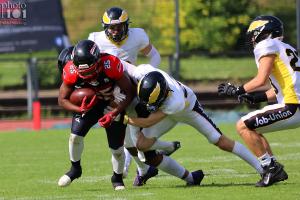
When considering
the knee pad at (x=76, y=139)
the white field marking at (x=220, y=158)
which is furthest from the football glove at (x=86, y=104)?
the white field marking at (x=220, y=158)

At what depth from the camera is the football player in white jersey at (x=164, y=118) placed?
272 inches

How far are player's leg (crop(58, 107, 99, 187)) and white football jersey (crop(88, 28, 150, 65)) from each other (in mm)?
1294

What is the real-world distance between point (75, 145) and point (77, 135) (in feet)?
0.39

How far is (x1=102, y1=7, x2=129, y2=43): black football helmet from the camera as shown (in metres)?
8.21

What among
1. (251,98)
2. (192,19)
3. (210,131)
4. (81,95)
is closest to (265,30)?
(251,98)

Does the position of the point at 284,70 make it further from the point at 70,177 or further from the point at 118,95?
the point at 70,177

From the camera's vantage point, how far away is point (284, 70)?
7203mm

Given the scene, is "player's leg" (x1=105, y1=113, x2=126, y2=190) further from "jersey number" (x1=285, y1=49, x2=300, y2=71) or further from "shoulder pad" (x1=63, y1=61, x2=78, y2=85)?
"jersey number" (x1=285, y1=49, x2=300, y2=71)

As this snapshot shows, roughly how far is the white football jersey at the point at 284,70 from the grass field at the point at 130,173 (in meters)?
0.80

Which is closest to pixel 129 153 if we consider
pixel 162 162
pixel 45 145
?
pixel 162 162

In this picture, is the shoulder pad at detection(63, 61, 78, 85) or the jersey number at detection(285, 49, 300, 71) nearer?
the shoulder pad at detection(63, 61, 78, 85)

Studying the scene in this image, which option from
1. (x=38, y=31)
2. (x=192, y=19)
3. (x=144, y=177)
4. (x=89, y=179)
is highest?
(x=144, y=177)

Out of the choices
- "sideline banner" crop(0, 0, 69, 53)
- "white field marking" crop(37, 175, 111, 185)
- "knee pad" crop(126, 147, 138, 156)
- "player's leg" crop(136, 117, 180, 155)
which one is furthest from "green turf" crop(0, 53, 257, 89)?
"player's leg" crop(136, 117, 180, 155)

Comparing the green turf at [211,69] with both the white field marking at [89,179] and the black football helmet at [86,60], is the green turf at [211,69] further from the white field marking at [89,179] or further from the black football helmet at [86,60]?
the black football helmet at [86,60]
